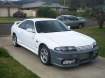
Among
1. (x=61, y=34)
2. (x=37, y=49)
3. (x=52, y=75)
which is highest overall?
(x=61, y=34)

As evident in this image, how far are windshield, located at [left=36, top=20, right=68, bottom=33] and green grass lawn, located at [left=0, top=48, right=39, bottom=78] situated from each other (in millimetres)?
1530

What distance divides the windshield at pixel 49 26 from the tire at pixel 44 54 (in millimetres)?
937

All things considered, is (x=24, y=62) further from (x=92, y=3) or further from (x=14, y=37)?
(x=92, y=3)

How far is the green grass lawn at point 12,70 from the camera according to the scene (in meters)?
6.55

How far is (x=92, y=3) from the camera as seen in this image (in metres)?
46.1

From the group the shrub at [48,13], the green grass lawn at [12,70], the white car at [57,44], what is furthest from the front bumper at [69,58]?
the shrub at [48,13]

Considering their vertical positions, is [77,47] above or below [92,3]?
below

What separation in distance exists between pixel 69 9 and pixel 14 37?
1741 inches

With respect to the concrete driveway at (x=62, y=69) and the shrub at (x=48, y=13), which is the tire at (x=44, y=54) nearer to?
the concrete driveway at (x=62, y=69)

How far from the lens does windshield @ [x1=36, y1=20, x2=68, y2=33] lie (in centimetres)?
851

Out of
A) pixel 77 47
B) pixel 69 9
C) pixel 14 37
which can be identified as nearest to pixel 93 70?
pixel 77 47

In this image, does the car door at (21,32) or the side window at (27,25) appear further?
the car door at (21,32)

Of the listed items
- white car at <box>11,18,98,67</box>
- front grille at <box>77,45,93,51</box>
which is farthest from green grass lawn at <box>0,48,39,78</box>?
front grille at <box>77,45,93,51</box>

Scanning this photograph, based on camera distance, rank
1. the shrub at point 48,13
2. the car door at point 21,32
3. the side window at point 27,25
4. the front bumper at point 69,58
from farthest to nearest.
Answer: the shrub at point 48,13
the car door at point 21,32
the side window at point 27,25
the front bumper at point 69,58
